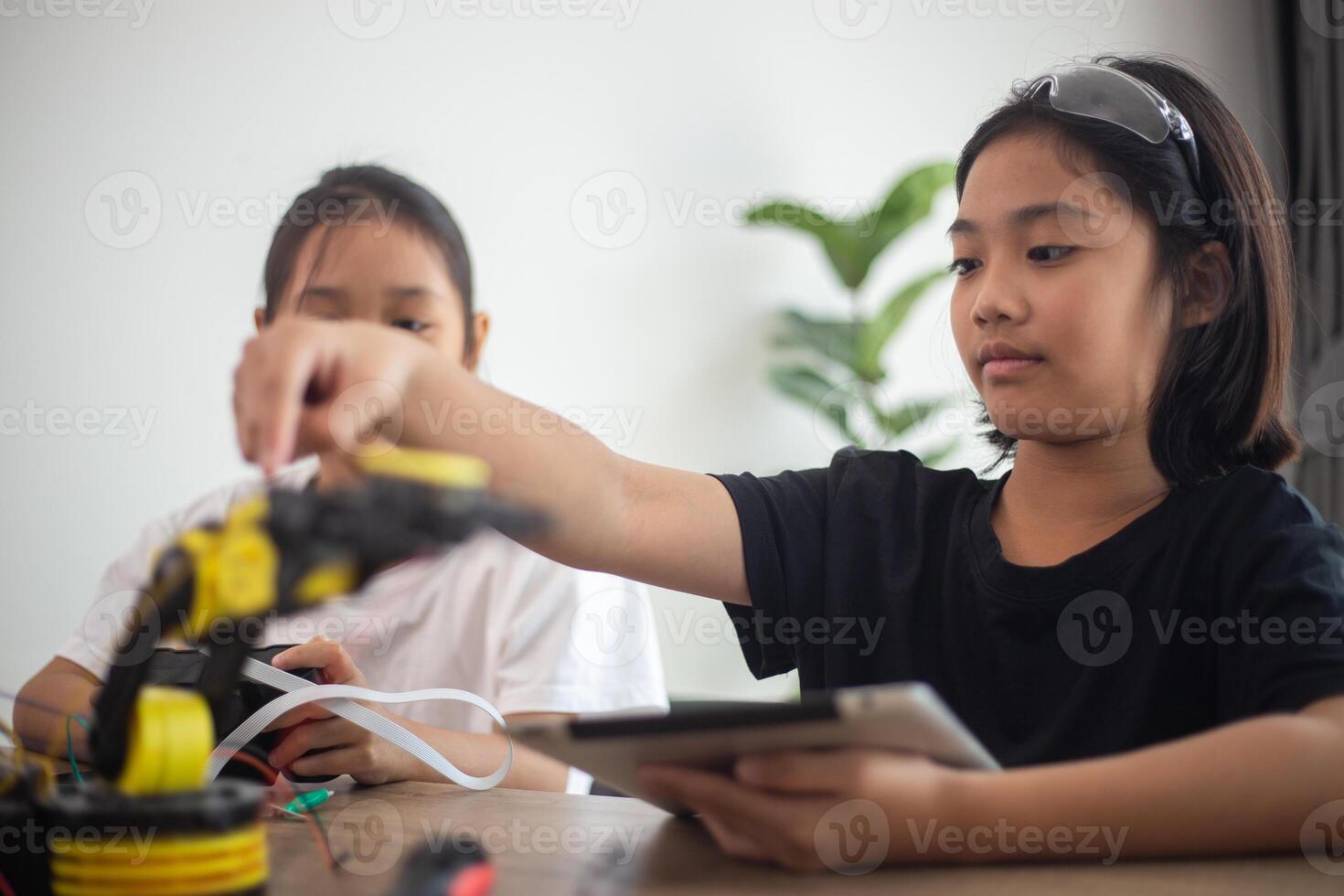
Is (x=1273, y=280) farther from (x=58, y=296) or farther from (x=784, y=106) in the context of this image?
(x=784, y=106)

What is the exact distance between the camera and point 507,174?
2.48 metres

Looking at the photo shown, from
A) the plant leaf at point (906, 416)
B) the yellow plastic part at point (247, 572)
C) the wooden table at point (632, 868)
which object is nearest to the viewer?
the yellow plastic part at point (247, 572)

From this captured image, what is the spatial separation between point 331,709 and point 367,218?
2.89 feet

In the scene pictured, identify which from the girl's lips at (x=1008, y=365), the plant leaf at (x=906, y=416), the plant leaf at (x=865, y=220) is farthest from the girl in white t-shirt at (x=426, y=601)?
the plant leaf at (x=906, y=416)

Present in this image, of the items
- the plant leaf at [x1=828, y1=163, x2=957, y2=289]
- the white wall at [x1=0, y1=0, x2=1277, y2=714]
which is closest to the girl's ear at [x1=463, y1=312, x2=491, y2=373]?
the white wall at [x1=0, y1=0, x2=1277, y2=714]

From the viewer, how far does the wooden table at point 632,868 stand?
54 centimetres

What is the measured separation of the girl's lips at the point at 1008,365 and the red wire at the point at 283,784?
0.63 meters

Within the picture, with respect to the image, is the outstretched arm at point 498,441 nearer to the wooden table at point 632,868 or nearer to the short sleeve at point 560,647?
the wooden table at point 632,868

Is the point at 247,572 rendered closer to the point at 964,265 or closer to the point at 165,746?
the point at 165,746

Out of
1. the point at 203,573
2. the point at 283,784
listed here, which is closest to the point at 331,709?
the point at 283,784

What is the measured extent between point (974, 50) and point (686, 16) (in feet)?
2.96

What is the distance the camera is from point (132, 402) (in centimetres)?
195

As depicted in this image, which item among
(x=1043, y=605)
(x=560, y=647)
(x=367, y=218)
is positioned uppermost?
(x=367, y=218)

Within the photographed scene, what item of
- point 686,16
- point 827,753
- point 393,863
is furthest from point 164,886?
point 686,16
